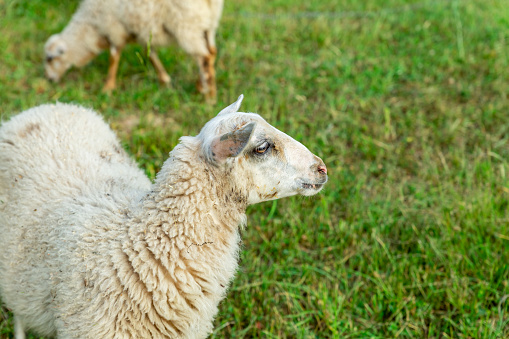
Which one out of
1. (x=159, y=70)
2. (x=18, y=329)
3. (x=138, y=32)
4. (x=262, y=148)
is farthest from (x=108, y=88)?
(x=262, y=148)

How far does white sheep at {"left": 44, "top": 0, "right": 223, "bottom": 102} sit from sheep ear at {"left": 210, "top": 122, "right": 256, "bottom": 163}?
2.82m

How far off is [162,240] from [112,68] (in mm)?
3724

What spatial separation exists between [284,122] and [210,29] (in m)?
1.30

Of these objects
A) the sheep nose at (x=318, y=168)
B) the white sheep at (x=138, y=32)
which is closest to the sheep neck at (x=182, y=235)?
the sheep nose at (x=318, y=168)

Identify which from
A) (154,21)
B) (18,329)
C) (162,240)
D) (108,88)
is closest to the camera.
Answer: (162,240)

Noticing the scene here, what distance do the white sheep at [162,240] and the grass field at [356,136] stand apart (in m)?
0.45

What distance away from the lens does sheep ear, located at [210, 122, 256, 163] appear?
6.39 ft

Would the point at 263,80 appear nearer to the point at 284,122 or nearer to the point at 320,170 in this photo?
the point at 284,122

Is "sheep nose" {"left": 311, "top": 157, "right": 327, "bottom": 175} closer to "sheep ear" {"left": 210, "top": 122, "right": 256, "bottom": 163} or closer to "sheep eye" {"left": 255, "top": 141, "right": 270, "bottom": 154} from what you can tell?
"sheep eye" {"left": 255, "top": 141, "right": 270, "bottom": 154}

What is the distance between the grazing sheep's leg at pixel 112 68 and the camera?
207 inches

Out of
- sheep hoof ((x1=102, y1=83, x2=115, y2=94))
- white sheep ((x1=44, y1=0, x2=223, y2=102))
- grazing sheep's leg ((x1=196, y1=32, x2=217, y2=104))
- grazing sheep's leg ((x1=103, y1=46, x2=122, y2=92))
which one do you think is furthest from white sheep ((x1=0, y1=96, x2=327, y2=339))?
grazing sheep's leg ((x1=103, y1=46, x2=122, y2=92))

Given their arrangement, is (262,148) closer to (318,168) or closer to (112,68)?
(318,168)

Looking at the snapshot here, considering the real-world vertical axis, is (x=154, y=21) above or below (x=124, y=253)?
above

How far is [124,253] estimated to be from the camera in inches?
83.4
